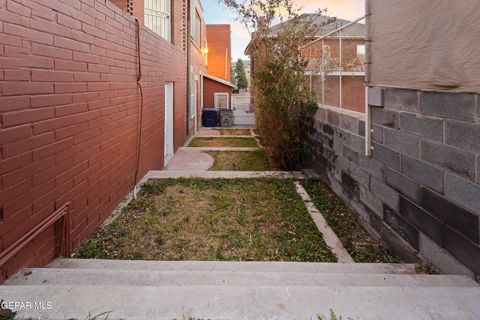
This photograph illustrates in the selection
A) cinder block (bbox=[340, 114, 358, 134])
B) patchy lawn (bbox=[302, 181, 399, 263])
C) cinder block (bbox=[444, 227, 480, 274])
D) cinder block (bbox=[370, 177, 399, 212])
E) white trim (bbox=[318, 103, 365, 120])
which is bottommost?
patchy lawn (bbox=[302, 181, 399, 263])

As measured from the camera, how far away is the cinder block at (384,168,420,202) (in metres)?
3.35

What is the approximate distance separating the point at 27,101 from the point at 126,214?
2460 millimetres

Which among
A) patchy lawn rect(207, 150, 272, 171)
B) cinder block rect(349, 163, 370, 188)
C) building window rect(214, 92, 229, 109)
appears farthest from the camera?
building window rect(214, 92, 229, 109)

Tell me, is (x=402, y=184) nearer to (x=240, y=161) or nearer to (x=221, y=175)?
(x=221, y=175)

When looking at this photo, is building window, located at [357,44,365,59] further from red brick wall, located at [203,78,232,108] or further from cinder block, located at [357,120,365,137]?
red brick wall, located at [203,78,232,108]

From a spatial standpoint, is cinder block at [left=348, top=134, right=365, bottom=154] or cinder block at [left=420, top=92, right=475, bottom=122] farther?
cinder block at [left=348, top=134, right=365, bottom=154]

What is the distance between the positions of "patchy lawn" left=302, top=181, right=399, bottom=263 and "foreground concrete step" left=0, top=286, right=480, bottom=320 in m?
1.60

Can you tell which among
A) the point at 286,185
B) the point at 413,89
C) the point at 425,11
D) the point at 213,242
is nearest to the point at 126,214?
the point at 213,242

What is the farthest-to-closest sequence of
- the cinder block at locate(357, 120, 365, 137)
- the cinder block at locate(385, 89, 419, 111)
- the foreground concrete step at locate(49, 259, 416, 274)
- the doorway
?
the doorway
the cinder block at locate(357, 120, 365, 137)
the cinder block at locate(385, 89, 419, 111)
the foreground concrete step at locate(49, 259, 416, 274)

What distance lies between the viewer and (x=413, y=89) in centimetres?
332

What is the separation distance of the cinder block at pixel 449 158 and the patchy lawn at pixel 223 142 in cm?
946

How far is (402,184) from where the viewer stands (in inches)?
142

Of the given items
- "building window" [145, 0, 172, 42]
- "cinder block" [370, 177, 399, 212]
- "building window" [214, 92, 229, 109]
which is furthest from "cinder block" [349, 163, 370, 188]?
"building window" [214, 92, 229, 109]

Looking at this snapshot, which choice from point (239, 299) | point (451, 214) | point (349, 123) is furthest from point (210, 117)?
point (239, 299)
